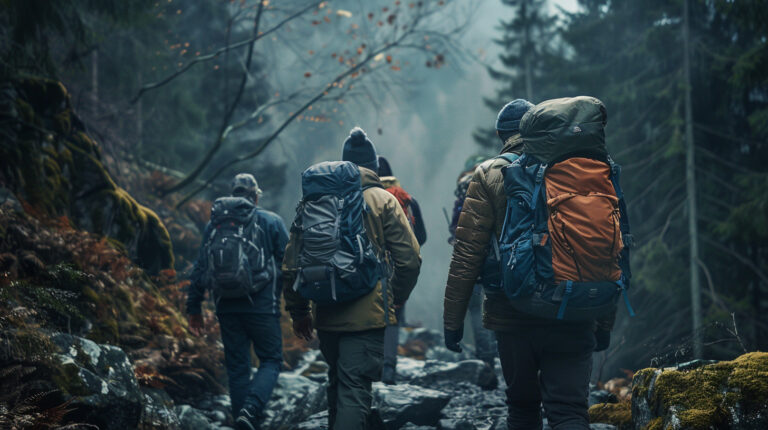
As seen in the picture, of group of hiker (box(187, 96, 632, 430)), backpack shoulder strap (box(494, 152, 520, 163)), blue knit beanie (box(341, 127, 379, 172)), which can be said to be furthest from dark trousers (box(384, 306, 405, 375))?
backpack shoulder strap (box(494, 152, 520, 163))

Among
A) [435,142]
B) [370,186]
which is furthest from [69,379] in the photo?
[435,142]

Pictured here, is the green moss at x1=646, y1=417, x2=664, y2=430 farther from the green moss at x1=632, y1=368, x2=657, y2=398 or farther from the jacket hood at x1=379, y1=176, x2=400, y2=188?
the jacket hood at x1=379, y1=176, x2=400, y2=188

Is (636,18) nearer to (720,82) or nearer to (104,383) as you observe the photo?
(720,82)

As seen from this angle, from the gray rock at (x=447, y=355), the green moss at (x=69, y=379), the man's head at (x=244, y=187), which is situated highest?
the man's head at (x=244, y=187)

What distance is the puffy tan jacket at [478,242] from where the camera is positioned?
11.8 feet

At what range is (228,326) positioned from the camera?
5875mm

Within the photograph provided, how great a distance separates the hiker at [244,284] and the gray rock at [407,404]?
1.16 m

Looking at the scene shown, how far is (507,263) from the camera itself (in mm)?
3320

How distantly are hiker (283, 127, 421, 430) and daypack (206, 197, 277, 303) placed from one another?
3.84 feet

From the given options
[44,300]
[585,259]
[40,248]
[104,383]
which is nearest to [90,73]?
[40,248]

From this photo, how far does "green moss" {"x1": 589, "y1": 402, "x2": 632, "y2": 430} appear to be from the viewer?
4.71 m

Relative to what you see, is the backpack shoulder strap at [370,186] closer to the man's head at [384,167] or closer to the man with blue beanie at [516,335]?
the man with blue beanie at [516,335]

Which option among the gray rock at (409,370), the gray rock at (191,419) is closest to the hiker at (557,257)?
the gray rock at (191,419)

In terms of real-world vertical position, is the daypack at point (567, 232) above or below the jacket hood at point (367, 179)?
below
